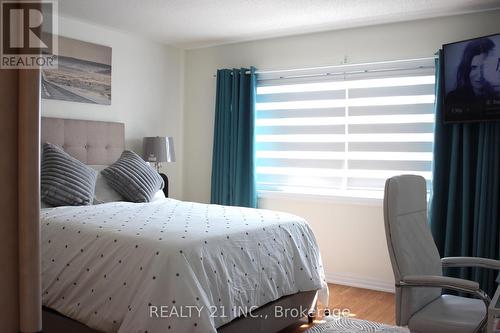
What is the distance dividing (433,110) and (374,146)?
62 centimetres

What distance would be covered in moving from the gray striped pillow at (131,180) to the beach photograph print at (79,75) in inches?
30.0

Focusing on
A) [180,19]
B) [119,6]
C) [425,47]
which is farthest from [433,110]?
[119,6]

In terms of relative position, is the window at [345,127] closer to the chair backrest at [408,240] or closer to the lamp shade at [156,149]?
the lamp shade at [156,149]

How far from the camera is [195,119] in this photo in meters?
5.47

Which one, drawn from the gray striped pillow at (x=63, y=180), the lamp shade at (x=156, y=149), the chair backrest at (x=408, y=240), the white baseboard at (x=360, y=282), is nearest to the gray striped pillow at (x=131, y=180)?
the gray striped pillow at (x=63, y=180)

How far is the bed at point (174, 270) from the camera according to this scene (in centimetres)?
224

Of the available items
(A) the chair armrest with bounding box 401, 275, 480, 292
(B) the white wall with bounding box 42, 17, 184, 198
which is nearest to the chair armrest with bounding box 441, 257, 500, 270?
(A) the chair armrest with bounding box 401, 275, 480, 292

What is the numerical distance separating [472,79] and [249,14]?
1.91m

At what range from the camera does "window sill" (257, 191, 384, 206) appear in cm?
436

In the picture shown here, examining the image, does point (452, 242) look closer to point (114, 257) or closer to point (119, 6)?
point (114, 257)

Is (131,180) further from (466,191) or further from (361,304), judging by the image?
(466,191)

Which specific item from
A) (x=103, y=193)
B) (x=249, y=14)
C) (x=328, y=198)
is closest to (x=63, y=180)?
(x=103, y=193)

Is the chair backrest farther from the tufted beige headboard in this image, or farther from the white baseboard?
the tufted beige headboard

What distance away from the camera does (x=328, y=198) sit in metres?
4.61
